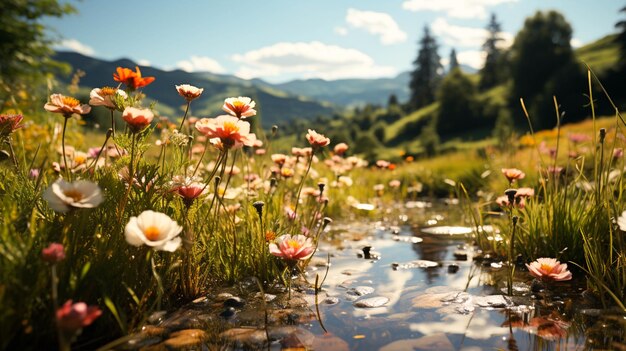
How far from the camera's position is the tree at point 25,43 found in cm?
1124

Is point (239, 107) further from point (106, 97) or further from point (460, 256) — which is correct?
point (460, 256)

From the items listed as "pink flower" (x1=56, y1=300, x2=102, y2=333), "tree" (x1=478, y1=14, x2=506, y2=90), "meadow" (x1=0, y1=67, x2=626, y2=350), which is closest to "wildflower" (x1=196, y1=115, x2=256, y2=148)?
"meadow" (x1=0, y1=67, x2=626, y2=350)

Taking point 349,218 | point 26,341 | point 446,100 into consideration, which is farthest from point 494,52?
point 26,341

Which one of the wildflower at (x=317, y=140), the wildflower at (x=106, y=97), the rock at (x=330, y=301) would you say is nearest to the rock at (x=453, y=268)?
the rock at (x=330, y=301)

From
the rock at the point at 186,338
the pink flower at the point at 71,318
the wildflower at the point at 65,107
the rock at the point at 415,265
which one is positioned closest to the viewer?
the pink flower at the point at 71,318

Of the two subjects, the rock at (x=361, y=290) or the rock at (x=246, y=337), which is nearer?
the rock at (x=246, y=337)

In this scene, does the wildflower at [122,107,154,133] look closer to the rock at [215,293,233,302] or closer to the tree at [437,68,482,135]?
the rock at [215,293,233,302]

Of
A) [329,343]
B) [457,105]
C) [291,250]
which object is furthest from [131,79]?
[457,105]

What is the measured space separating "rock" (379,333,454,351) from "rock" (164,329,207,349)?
2.38 feet

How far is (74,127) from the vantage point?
6.00 meters

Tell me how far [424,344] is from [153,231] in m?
1.13

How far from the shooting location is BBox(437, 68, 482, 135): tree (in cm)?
5188

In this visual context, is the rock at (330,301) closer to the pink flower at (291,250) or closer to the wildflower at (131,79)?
the pink flower at (291,250)

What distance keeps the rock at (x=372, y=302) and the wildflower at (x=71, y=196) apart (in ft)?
4.38
